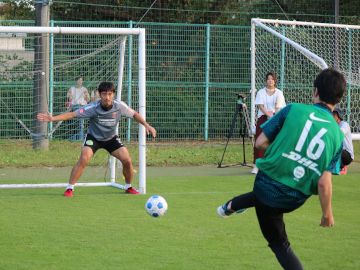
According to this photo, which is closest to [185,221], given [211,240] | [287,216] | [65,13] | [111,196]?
[211,240]

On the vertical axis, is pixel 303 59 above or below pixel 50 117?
above

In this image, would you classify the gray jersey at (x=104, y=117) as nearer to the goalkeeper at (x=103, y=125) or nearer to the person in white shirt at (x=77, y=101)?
the goalkeeper at (x=103, y=125)

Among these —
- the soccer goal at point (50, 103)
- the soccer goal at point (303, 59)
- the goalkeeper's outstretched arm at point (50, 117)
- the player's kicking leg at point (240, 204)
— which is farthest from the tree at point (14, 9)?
A: the player's kicking leg at point (240, 204)

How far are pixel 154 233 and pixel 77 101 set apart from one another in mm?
4994

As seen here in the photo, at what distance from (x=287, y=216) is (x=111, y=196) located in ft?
9.19

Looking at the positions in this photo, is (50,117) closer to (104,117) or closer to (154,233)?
(104,117)

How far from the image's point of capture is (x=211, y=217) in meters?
6.47

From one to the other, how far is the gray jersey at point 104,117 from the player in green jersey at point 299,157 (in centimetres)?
460

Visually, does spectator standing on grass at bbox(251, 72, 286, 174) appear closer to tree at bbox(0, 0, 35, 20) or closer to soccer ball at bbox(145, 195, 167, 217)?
soccer ball at bbox(145, 195, 167, 217)

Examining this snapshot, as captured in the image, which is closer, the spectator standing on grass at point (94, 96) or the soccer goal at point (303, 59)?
the spectator standing on grass at point (94, 96)

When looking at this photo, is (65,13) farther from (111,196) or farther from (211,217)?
(211,217)

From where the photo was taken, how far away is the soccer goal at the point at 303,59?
451 inches

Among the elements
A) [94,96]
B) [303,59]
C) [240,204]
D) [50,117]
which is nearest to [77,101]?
[94,96]

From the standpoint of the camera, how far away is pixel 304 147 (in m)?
3.28
